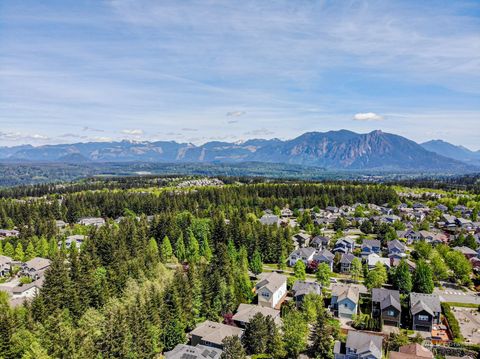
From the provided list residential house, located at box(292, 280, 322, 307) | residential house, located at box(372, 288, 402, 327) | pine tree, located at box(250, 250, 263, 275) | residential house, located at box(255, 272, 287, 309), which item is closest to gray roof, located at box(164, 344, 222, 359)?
residential house, located at box(255, 272, 287, 309)

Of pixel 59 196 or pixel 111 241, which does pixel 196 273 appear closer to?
pixel 111 241

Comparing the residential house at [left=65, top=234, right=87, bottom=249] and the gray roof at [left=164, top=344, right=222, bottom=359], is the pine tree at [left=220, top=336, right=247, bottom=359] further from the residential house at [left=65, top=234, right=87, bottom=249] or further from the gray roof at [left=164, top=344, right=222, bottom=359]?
the residential house at [left=65, top=234, right=87, bottom=249]

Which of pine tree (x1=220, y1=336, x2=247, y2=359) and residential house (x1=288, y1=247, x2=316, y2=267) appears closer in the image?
pine tree (x1=220, y1=336, x2=247, y2=359)

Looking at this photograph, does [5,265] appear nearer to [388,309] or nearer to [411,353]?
[388,309]

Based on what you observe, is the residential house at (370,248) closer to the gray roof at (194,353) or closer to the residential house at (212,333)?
the residential house at (212,333)

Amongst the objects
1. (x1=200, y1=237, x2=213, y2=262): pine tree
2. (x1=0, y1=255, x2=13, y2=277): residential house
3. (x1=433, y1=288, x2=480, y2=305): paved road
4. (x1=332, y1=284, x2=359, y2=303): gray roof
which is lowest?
(x1=0, y1=255, x2=13, y2=277): residential house

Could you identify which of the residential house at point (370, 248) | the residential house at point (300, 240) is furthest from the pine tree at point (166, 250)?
the residential house at point (370, 248)

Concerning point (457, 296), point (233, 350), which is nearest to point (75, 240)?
point (233, 350)

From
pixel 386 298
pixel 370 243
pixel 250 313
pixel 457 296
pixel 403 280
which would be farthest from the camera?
pixel 370 243

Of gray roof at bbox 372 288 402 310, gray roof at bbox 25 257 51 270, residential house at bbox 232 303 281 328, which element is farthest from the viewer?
gray roof at bbox 25 257 51 270
